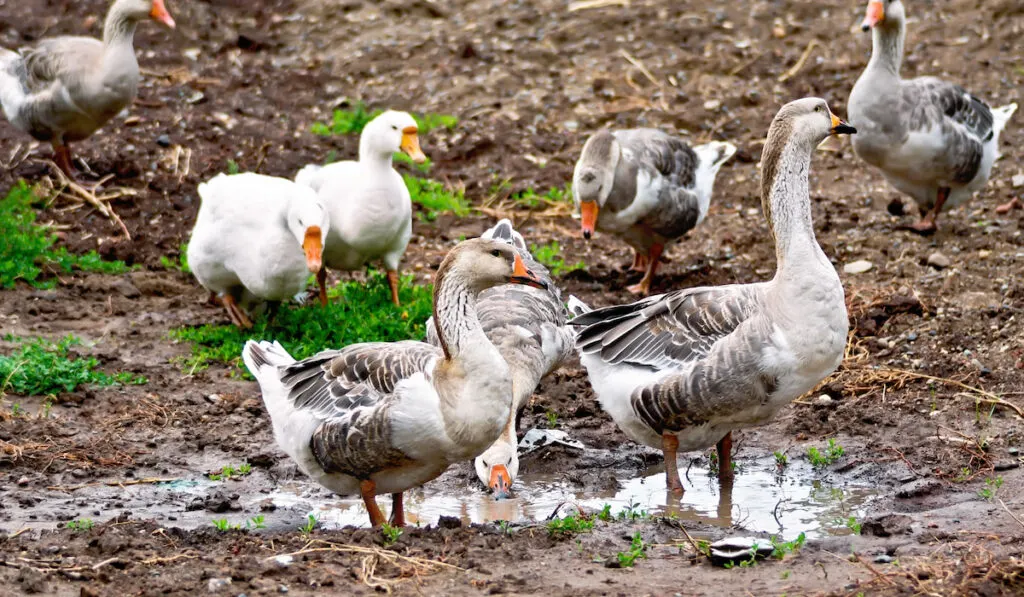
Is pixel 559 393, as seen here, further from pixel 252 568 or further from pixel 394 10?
pixel 394 10

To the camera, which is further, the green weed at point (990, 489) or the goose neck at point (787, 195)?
the goose neck at point (787, 195)

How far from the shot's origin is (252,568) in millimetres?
5352

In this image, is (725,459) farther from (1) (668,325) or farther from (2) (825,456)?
(1) (668,325)

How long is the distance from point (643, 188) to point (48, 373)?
4.86 metres

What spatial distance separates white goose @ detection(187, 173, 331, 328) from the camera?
8.92m

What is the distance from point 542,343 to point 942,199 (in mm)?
5009

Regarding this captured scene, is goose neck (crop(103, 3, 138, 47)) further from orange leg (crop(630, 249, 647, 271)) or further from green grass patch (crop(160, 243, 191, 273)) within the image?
orange leg (crop(630, 249, 647, 271))

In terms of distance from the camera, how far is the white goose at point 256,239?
351 inches

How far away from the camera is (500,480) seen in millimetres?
7000

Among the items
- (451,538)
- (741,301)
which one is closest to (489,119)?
(741,301)

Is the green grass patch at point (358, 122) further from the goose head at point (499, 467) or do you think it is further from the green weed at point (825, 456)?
the green weed at point (825, 456)

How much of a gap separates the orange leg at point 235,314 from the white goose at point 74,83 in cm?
354

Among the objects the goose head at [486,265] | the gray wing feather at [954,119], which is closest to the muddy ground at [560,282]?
the gray wing feather at [954,119]

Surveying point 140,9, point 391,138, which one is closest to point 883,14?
point 391,138
